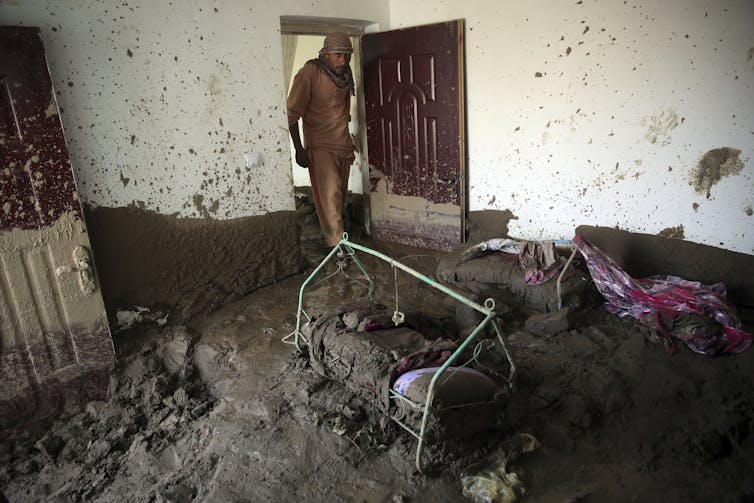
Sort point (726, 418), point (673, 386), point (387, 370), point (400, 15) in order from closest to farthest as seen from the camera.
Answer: point (387, 370) < point (726, 418) < point (673, 386) < point (400, 15)

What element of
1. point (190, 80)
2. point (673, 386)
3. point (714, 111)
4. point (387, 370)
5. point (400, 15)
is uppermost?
point (400, 15)

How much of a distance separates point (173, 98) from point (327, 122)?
5.67 ft

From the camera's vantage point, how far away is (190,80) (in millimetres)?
3865

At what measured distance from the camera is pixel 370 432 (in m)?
2.73

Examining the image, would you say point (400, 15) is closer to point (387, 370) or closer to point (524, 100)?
point (524, 100)

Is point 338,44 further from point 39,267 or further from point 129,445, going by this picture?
point 129,445

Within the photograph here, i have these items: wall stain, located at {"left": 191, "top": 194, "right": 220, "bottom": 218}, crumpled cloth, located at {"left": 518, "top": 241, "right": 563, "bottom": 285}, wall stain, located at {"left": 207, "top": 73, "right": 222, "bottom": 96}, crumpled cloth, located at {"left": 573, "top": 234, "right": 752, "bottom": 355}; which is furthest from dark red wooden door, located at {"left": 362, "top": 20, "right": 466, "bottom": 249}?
wall stain, located at {"left": 191, "top": 194, "right": 220, "bottom": 218}

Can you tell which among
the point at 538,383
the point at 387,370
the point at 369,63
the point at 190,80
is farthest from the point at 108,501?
the point at 369,63

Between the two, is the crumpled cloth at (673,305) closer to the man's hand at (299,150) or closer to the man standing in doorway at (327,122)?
the man standing in doorway at (327,122)

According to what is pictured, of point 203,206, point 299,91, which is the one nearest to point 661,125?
point 299,91

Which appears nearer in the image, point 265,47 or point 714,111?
point 714,111

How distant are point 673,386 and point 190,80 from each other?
3.94 meters

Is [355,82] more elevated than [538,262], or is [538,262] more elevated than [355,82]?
[355,82]

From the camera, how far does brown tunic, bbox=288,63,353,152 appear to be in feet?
16.1
